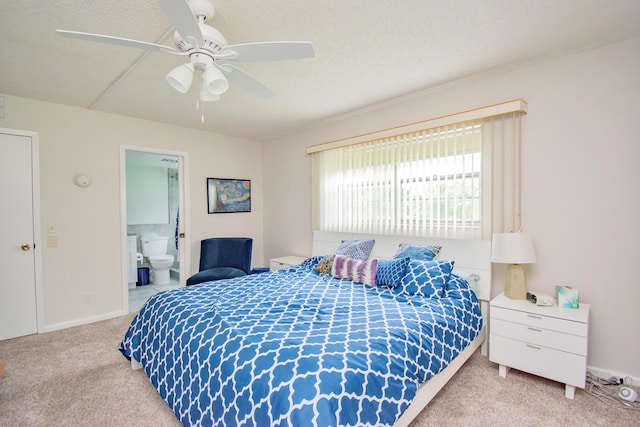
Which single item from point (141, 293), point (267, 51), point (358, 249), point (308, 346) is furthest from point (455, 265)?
point (141, 293)

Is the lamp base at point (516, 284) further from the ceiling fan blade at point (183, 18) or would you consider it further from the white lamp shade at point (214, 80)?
the ceiling fan blade at point (183, 18)

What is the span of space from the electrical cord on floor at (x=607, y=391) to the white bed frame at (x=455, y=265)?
68 cm

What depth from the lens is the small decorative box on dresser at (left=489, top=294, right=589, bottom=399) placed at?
6.54 feet

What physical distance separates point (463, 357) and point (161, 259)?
15.9 ft

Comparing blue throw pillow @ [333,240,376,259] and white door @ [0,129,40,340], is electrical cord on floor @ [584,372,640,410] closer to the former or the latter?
blue throw pillow @ [333,240,376,259]

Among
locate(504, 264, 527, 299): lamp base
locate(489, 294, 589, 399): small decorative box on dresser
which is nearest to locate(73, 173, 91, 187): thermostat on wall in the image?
locate(489, 294, 589, 399): small decorative box on dresser

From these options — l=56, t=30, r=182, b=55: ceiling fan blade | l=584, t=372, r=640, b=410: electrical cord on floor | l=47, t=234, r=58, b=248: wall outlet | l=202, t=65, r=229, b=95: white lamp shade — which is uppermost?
l=56, t=30, r=182, b=55: ceiling fan blade

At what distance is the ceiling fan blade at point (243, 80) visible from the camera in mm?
1913

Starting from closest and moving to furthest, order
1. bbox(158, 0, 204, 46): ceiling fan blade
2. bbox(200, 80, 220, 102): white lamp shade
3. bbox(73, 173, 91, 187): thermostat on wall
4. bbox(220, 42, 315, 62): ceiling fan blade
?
bbox(158, 0, 204, 46): ceiling fan blade < bbox(220, 42, 315, 62): ceiling fan blade < bbox(200, 80, 220, 102): white lamp shade < bbox(73, 173, 91, 187): thermostat on wall

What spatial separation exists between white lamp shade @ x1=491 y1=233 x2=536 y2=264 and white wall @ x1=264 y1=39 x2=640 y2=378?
229mm

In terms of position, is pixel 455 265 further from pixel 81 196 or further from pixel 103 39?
pixel 81 196

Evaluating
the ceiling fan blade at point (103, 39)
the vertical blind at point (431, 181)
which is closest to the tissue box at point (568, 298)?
the vertical blind at point (431, 181)

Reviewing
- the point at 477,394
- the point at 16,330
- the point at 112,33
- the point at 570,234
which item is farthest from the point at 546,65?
the point at 16,330

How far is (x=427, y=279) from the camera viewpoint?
7.92ft
